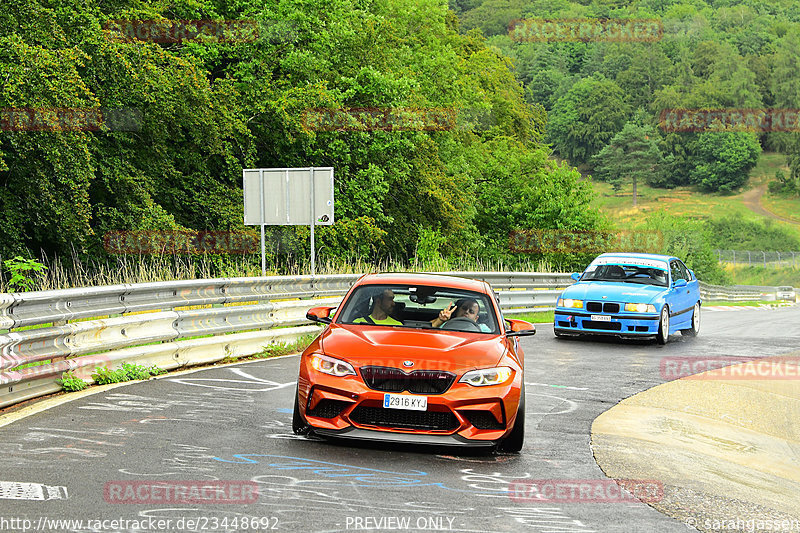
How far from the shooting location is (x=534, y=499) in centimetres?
595

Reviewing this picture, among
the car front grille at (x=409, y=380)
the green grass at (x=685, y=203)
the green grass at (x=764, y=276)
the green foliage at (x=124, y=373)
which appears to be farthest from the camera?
the green grass at (x=685, y=203)

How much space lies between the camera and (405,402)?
704cm

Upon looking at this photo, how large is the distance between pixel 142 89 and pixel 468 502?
82.8ft

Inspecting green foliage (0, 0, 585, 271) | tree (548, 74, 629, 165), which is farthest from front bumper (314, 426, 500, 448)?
tree (548, 74, 629, 165)

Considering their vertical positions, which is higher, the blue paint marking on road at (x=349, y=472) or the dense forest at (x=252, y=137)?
the dense forest at (x=252, y=137)

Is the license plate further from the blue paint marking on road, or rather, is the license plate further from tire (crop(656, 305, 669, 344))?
tire (crop(656, 305, 669, 344))

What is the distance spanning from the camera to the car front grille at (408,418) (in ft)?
23.3

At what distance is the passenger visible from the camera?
849 centimetres

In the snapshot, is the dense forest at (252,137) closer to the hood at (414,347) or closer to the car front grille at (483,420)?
the hood at (414,347)

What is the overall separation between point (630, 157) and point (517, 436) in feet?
564

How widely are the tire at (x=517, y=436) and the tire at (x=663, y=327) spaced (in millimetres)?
9794

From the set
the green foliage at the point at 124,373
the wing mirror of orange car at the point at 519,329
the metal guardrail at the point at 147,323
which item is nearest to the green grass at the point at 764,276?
the metal guardrail at the point at 147,323

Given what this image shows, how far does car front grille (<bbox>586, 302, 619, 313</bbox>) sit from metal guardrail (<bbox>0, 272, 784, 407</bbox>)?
4.06 metres

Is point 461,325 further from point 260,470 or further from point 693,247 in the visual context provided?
point 693,247
